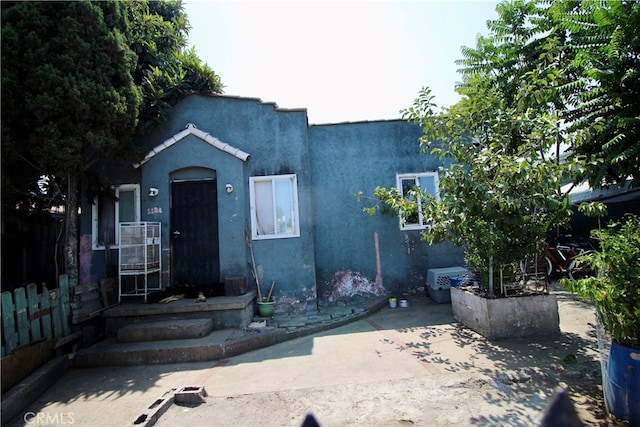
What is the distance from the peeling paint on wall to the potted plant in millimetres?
5753

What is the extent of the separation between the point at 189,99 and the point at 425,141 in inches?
238

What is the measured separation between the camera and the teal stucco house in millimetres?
8398

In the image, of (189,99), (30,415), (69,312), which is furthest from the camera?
(189,99)

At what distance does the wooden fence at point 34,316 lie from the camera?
4930 mm

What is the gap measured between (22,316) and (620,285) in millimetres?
7887

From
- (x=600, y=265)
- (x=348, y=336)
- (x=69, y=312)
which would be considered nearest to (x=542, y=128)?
(x=600, y=265)

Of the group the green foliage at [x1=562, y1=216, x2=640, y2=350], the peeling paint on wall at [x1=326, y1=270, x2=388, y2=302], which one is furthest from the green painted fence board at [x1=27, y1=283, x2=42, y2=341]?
the green foliage at [x1=562, y1=216, x2=640, y2=350]

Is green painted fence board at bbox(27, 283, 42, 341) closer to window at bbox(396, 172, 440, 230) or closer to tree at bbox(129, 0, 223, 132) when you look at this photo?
tree at bbox(129, 0, 223, 132)

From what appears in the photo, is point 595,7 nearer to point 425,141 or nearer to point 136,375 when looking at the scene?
point 425,141

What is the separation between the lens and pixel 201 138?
8477 millimetres

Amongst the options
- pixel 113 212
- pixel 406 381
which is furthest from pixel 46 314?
pixel 406 381

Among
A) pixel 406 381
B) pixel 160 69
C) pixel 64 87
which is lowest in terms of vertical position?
pixel 406 381

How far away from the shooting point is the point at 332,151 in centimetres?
954

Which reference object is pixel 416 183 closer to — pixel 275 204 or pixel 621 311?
pixel 275 204
